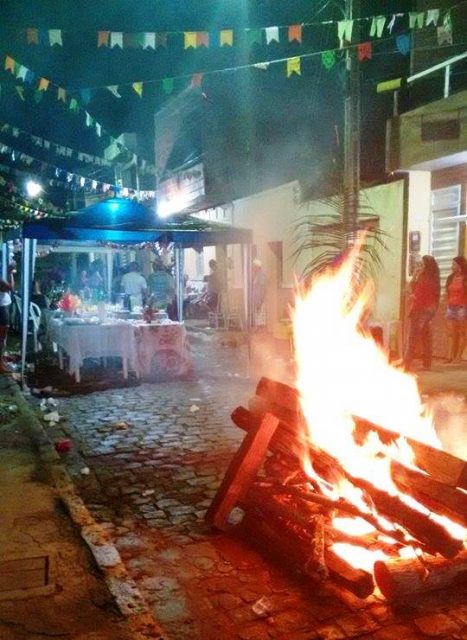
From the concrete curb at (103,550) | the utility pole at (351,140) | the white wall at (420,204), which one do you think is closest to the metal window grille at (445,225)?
the white wall at (420,204)

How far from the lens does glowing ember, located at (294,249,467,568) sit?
3844 millimetres

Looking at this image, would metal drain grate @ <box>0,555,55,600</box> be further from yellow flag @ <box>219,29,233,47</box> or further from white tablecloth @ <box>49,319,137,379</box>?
yellow flag @ <box>219,29,233,47</box>

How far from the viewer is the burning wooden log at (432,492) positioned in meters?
3.18

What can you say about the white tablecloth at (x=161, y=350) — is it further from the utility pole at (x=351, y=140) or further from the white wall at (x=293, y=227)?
the white wall at (x=293, y=227)

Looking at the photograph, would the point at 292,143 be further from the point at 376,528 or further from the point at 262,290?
the point at 376,528

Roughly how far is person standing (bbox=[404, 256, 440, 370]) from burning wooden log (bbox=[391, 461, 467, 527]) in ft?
25.5

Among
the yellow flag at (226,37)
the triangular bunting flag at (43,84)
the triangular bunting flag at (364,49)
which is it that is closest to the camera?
the yellow flag at (226,37)

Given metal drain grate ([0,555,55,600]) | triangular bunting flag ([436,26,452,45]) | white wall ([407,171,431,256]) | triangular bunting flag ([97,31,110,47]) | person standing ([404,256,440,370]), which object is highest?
triangular bunting flag ([436,26,452,45])

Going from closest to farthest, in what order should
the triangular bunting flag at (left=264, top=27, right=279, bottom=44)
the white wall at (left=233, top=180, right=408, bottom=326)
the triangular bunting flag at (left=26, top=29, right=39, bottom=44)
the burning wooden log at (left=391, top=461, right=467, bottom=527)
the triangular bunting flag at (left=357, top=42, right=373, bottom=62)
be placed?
the burning wooden log at (left=391, top=461, right=467, bottom=527)
the triangular bunting flag at (left=26, top=29, right=39, bottom=44)
the triangular bunting flag at (left=264, top=27, right=279, bottom=44)
the triangular bunting flag at (left=357, top=42, right=373, bottom=62)
the white wall at (left=233, top=180, right=408, bottom=326)

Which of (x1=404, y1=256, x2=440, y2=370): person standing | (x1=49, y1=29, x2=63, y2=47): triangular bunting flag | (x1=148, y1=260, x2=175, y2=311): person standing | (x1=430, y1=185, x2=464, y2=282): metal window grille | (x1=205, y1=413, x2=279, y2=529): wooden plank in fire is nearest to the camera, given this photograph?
(x1=205, y1=413, x2=279, y2=529): wooden plank in fire

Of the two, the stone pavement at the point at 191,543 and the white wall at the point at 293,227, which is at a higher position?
the white wall at the point at 293,227

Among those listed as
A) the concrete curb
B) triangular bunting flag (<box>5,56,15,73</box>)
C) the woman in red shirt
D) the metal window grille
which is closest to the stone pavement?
the concrete curb

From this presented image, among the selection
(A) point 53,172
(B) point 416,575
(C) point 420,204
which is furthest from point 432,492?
(A) point 53,172

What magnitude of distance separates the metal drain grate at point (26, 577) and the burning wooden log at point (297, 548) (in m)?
1.57
